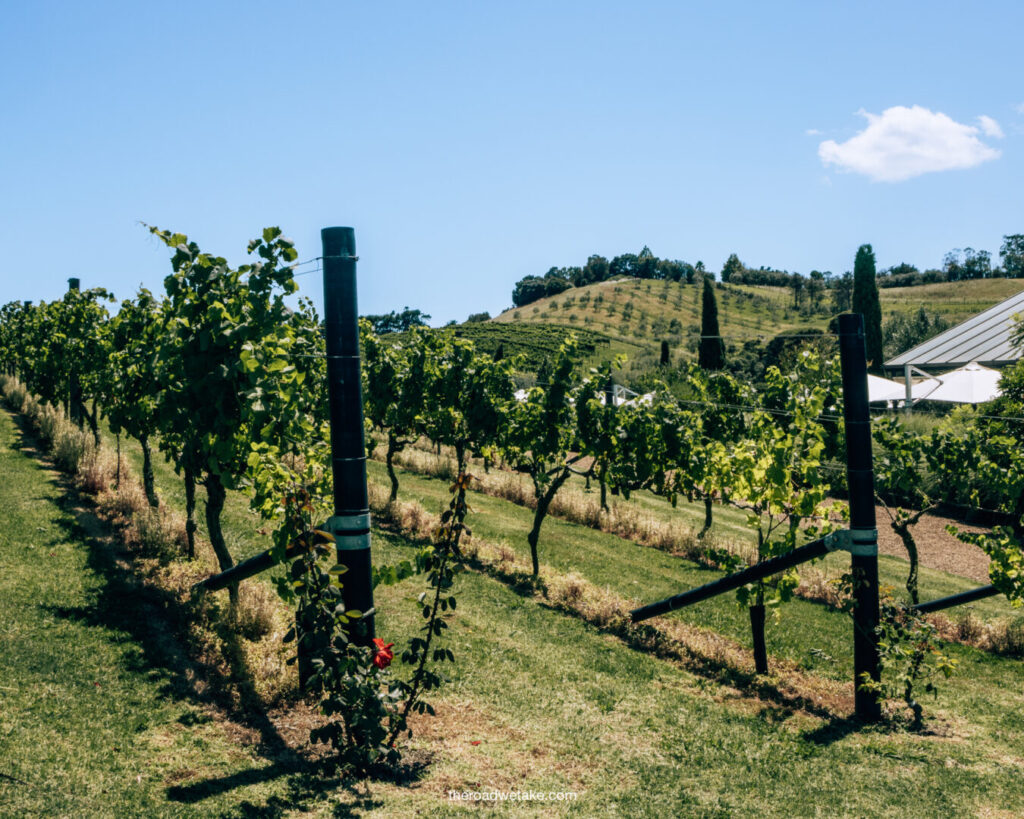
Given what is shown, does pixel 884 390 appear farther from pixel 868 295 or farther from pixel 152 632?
pixel 152 632

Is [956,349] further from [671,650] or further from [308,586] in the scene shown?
[308,586]

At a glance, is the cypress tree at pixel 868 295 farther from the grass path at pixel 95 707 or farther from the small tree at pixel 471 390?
the grass path at pixel 95 707

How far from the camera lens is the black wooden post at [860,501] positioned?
7.42 m

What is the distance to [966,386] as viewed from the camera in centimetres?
2600

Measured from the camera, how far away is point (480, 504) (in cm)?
1878

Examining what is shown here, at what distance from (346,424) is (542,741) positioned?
302 cm

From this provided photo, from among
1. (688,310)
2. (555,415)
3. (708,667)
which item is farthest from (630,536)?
(688,310)

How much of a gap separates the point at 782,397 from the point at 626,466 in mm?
5302

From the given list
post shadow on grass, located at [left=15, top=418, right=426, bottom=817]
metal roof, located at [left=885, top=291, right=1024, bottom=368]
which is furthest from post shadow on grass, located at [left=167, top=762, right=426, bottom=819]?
metal roof, located at [left=885, top=291, right=1024, bottom=368]

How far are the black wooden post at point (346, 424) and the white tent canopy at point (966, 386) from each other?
79.3ft

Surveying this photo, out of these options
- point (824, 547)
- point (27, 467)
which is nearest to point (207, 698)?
point (824, 547)

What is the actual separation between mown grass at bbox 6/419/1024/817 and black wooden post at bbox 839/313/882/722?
73 centimetres

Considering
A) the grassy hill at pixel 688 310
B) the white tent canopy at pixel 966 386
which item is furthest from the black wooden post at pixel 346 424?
the grassy hill at pixel 688 310

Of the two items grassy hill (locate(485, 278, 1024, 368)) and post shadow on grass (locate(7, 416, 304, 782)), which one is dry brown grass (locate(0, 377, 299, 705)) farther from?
grassy hill (locate(485, 278, 1024, 368))
